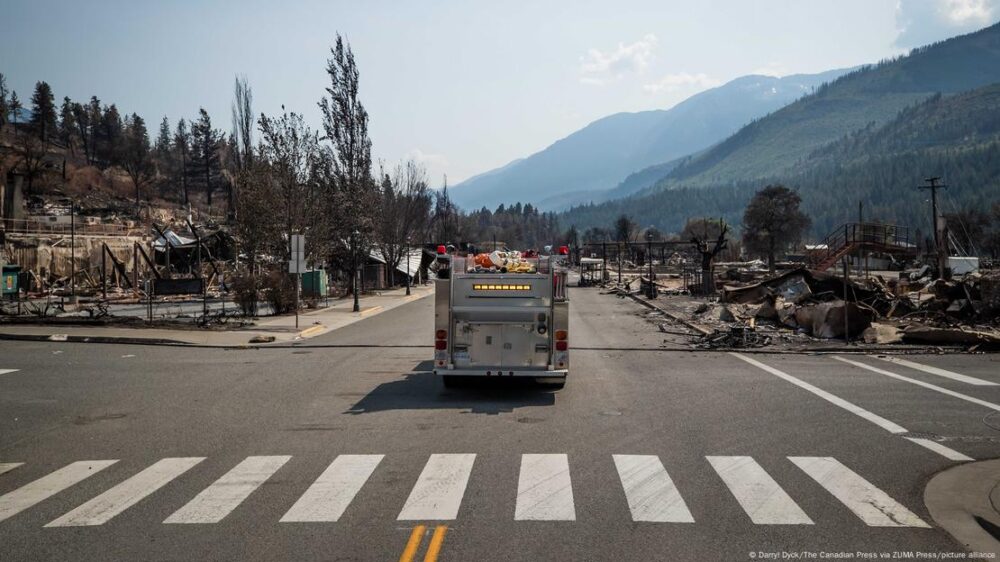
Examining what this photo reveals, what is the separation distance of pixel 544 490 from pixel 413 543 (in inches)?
71.4

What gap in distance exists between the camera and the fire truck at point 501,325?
12.6 meters

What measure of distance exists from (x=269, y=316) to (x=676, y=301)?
800 inches

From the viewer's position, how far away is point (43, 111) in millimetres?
104938

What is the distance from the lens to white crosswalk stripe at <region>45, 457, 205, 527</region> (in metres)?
6.75

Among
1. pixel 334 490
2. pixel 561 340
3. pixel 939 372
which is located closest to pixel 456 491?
pixel 334 490

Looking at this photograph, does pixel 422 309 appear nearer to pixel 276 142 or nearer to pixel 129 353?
pixel 276 142

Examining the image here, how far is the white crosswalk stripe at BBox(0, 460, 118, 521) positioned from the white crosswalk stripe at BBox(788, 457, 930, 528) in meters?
7.38

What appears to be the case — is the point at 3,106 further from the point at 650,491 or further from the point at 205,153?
the point at 650,491

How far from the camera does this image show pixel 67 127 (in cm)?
11944

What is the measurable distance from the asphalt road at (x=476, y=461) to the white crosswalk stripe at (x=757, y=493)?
35 mm

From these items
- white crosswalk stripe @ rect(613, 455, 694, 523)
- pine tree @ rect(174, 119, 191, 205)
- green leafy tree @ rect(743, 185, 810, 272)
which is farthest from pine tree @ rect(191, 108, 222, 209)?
white crosswalk stripe @ rect(613, 455, 694, 523)

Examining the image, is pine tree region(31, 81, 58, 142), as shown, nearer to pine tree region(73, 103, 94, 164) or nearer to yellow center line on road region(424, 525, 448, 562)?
pine tree region(73, 103, 94, 164)

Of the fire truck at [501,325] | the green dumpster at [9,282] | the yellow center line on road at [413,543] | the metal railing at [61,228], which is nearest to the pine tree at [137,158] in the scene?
the metal railing at [61,228]

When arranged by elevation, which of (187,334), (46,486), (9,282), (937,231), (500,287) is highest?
(937,231)
